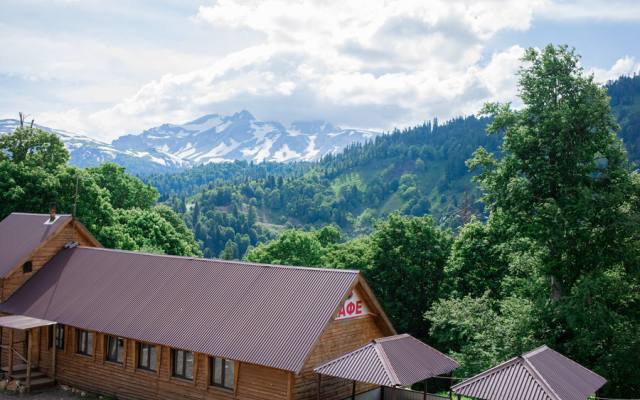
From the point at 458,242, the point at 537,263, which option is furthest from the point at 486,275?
the point at 537,263

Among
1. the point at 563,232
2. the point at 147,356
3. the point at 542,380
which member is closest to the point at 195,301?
the point at 147,356

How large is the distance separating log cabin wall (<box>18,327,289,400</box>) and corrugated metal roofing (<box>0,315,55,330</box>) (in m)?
1.40

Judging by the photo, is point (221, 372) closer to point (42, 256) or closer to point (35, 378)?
point (35, 378)

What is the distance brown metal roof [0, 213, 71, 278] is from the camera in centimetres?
2973

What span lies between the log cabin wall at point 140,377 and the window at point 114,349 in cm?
25

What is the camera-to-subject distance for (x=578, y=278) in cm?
2994

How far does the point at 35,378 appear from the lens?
2614cm

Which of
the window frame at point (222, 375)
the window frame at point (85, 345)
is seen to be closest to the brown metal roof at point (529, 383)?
the window frame at point (222, 375)

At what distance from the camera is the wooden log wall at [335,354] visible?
1962cm

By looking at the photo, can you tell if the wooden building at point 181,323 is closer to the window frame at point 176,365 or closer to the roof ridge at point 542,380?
the window frame at point 176,365

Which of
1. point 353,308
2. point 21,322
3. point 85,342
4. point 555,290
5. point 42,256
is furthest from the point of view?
point 555,290

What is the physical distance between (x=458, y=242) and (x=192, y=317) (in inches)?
1023

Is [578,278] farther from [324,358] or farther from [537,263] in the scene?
[324,358]

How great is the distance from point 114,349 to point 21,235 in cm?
1276
